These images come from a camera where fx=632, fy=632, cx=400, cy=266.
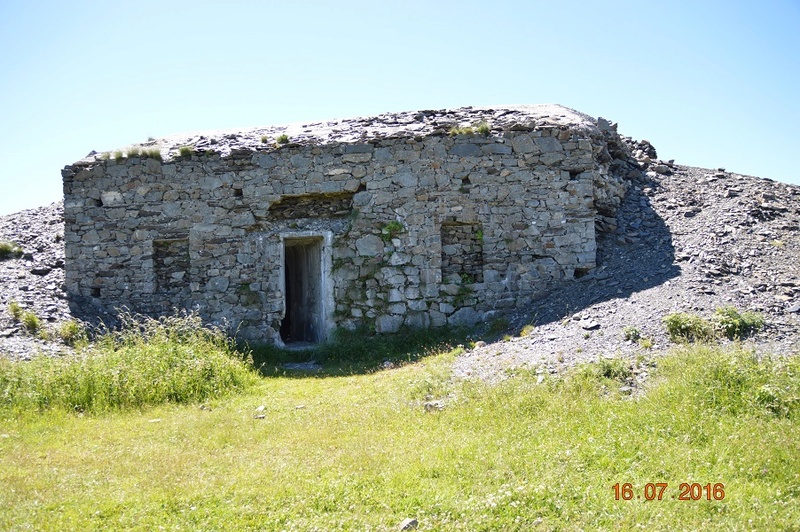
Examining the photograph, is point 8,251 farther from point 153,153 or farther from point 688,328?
point 688,328

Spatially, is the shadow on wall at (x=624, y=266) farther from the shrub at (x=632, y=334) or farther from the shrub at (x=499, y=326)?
the shrub at (x=632, y=334)

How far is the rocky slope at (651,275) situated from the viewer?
8.46 metres

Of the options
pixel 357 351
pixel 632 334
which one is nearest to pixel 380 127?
pixel 357 351

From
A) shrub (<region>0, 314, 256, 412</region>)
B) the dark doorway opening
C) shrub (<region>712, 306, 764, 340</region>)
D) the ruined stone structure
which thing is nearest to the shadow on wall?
the ruined stone structure

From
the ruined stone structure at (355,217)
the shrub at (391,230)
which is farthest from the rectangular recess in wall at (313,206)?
the shrub at (391,230)

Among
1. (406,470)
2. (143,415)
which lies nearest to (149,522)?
(406,470)

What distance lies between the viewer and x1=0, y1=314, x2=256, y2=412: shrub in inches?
323

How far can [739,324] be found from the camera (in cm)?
771

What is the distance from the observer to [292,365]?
447 inches

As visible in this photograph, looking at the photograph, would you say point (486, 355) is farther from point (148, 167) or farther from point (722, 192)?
point (148, 167)

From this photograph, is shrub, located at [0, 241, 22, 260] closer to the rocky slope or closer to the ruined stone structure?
the rocky slope

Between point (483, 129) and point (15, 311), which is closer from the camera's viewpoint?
point (15, 311)

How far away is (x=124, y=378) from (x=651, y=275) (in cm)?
818

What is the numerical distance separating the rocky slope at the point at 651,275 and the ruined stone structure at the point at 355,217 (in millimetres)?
701
